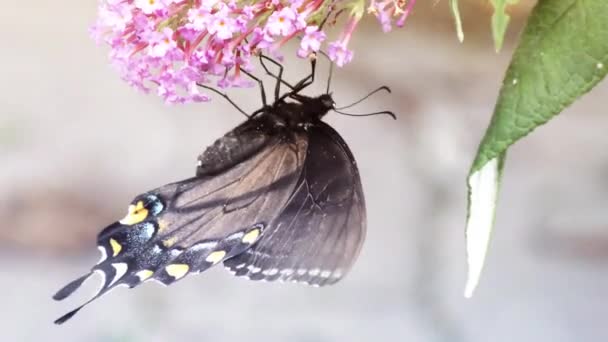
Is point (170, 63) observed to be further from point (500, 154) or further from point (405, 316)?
point (405, 316)

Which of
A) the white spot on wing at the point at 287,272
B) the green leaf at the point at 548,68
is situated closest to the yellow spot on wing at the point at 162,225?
the white spot on wing at the point at 287,272

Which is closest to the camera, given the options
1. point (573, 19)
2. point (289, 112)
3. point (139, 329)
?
point (573, 19)

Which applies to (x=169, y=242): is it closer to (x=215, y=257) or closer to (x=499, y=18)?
(x=215, y=257)

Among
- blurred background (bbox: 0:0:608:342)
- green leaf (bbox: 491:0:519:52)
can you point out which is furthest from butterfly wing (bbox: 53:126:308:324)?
blurred background (bbox: 0:0:608:342)

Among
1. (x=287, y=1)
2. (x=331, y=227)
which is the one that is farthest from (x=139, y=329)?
(x=287, y=1)

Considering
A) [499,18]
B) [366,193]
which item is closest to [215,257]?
[499,18]

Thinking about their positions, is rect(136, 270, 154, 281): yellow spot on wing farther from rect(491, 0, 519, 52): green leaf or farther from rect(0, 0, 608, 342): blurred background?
rect(0, 0, 608, 342): blurred background
